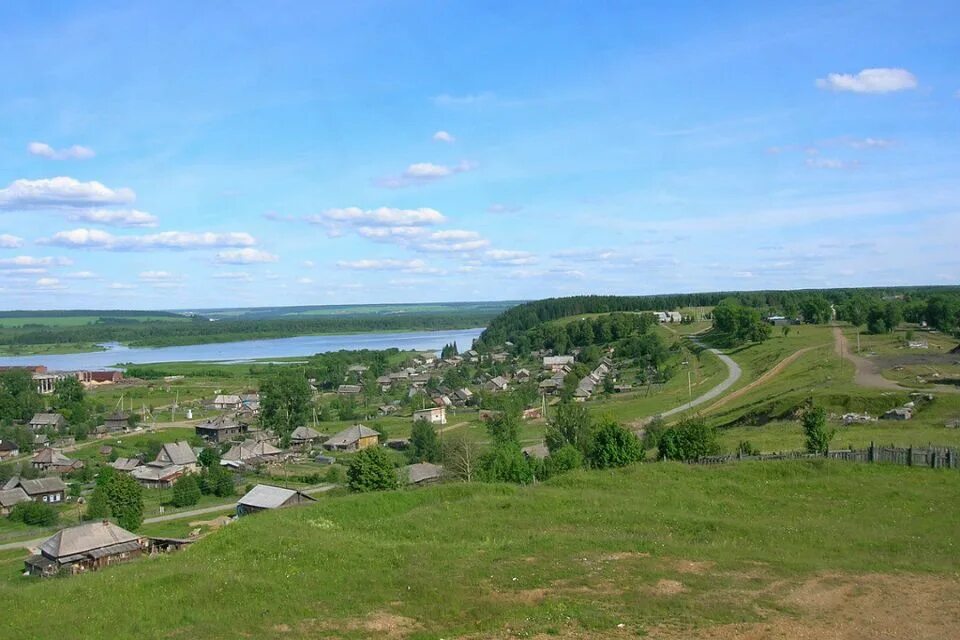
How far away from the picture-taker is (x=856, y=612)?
546 inches

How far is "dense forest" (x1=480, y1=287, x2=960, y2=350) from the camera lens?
89.6 m

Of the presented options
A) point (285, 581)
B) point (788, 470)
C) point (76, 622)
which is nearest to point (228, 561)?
point (285, 581)

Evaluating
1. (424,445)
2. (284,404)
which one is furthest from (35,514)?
(284,404)

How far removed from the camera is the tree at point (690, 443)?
33.5m

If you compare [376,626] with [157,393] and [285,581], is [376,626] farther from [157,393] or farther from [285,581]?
[157,393]

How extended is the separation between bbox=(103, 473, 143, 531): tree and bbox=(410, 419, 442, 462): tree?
68.7ft

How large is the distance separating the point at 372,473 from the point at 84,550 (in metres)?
12.4

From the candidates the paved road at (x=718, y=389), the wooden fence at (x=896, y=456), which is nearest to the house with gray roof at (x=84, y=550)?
the wooden fence at (x=896, y=456)

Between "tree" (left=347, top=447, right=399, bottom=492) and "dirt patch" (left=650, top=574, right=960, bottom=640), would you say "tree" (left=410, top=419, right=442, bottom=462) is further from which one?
"dirt patch" (left=650, top=574, right=960, bottom=640)

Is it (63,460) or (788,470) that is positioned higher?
(788,470)

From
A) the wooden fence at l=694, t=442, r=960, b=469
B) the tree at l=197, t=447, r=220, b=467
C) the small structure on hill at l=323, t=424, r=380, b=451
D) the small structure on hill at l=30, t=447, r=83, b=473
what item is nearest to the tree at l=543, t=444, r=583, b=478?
the wooden fence at l=694, t=442, r=960, b=469

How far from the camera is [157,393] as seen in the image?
363 feet

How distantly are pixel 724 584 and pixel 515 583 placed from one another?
13.7ft

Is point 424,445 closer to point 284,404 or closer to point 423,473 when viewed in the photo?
point 423,473
